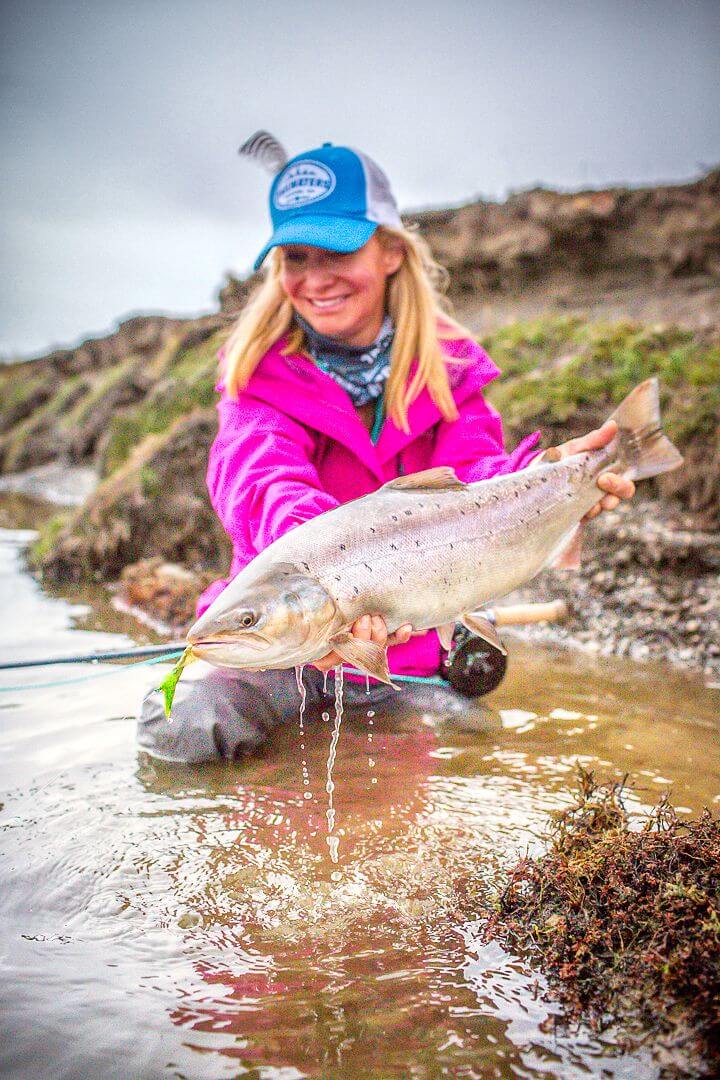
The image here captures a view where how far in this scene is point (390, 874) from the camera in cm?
283

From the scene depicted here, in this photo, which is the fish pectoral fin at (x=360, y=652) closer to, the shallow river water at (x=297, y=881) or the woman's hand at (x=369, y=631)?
the woman's hand at (x=369, y=631)

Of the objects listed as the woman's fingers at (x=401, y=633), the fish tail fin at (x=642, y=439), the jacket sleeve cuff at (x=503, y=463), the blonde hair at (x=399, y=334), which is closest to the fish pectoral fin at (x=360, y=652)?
the woman's fingers at (x=401, y=633)

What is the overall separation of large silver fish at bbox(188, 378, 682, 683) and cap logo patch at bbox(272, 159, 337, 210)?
5.20 ft

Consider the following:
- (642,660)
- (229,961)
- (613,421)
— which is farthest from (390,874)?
(642,660)

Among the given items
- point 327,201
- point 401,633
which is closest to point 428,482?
point 401,633

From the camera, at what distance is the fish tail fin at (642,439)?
3311 mm

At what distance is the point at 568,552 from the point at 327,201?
1868 millimetres

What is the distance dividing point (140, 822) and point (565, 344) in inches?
280

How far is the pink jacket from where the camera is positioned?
3.42 meters

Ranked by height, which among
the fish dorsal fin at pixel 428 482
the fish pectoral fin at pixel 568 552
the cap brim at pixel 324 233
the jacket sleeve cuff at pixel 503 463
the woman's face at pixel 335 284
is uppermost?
the cap brim at pixel 324 233

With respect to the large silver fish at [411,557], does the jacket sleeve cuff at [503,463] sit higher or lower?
higher

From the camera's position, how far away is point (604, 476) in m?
3.25

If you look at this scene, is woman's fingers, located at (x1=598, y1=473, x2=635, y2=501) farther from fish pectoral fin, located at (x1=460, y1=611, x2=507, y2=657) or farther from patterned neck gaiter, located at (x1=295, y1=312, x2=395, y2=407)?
patterned neck gaiter, located at (x1=295, y1=312, x2=395, y2=407)

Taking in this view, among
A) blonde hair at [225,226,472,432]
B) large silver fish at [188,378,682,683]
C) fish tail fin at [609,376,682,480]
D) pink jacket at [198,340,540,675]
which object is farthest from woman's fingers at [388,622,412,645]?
blonde hair at [225,226,472,432]
